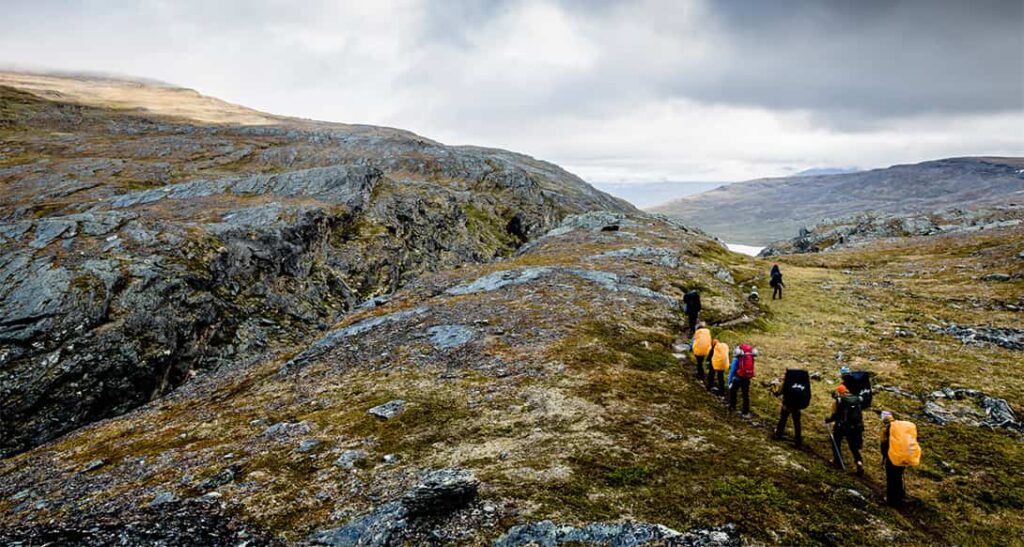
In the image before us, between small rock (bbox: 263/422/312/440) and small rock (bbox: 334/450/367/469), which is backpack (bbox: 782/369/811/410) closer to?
small rock (bbox: 334/450/367/469)

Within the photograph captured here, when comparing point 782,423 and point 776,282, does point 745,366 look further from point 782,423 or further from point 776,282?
point 776,282

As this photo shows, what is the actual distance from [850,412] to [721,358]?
674cm

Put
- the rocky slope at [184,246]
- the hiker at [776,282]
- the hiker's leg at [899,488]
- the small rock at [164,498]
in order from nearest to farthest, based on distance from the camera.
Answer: the hiker's leg at [899,488]
the small rock at [164,498]
the rocky slope at [184,246]
the hiker at [776,282]

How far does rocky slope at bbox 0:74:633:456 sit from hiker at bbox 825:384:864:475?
122ft

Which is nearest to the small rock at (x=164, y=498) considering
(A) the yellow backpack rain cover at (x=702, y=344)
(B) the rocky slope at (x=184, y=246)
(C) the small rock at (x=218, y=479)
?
(C) the small rock at (x=218, y=479)

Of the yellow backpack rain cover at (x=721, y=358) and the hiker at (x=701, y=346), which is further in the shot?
the hiker at (x=701, y=346)

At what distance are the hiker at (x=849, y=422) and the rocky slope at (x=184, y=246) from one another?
1464 inches

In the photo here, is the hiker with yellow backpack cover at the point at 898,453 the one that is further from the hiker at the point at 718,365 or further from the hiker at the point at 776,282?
the hiker at the point at 776,282

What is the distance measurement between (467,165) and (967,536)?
125940 mm

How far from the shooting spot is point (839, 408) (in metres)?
16.1

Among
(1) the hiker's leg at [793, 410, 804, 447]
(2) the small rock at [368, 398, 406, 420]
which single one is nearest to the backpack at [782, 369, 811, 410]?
(1) the hiker's leg at [793, 410, 804, 447]

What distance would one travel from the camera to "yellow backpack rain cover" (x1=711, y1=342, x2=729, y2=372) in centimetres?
2222

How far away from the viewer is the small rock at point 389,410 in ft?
67.2

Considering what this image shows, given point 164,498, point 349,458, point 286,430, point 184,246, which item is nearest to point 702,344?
point 349,458
